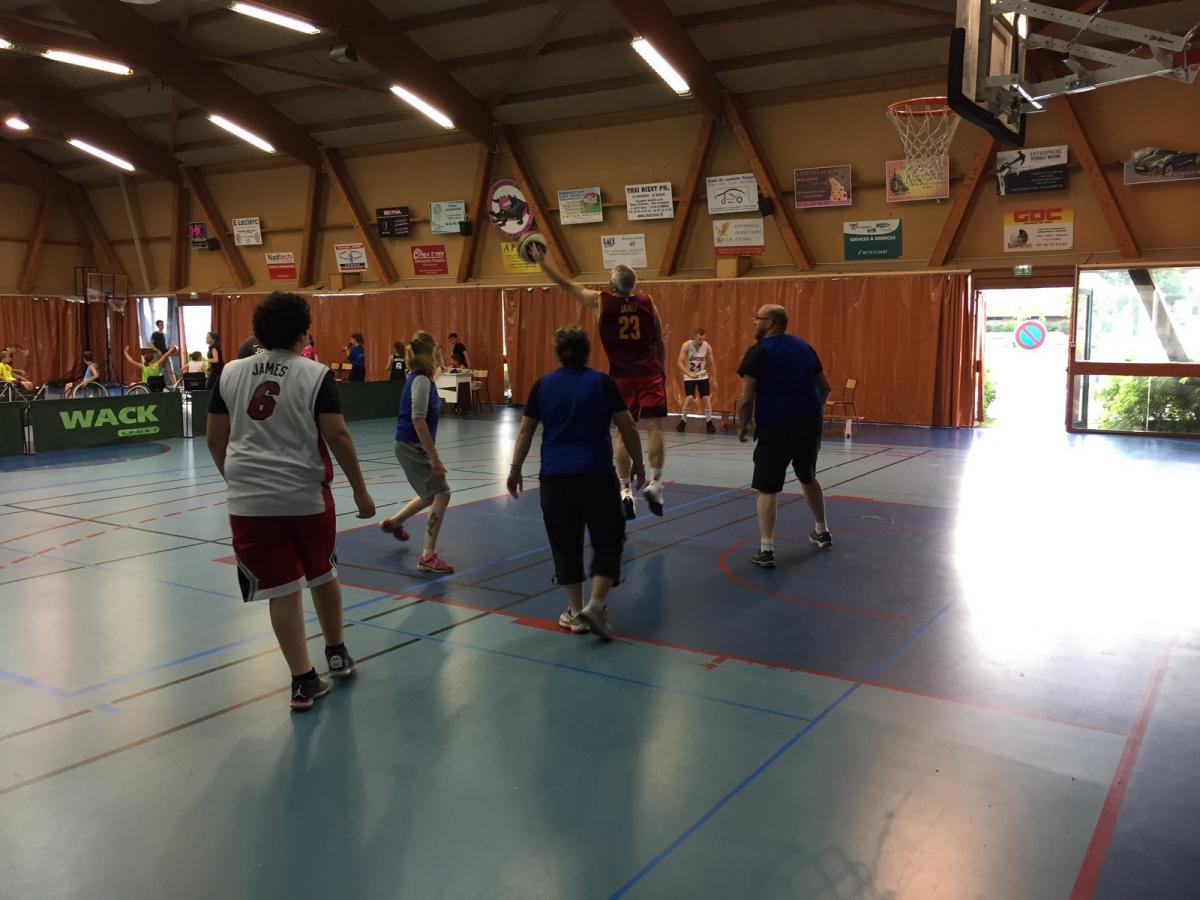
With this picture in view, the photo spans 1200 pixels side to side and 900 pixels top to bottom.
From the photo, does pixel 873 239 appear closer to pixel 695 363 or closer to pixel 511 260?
pixel 695 363

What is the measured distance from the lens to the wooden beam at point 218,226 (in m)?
27.2

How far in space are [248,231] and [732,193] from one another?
15.0 meters

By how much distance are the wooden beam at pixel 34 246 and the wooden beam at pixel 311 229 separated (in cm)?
978

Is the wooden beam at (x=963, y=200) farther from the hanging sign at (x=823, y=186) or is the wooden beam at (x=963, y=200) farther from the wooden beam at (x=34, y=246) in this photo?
the wooden beam at (x=34, y=246)

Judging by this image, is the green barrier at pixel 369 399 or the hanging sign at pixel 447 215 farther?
the hanging sign at pixel 447 215

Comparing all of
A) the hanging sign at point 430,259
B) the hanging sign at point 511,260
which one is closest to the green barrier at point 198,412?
the hanging sign at point 511,260

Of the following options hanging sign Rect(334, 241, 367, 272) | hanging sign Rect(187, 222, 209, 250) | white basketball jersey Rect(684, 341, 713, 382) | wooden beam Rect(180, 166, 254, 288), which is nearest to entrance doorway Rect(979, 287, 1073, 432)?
white basketball jersey Rect(684, 341, 713, 382)

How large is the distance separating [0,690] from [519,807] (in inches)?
115

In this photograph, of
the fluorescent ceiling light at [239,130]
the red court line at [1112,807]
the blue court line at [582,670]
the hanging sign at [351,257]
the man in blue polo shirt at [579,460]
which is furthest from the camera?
the hanging sign at [351,257]

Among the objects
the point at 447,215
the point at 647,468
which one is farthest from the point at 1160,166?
the point at 447,215

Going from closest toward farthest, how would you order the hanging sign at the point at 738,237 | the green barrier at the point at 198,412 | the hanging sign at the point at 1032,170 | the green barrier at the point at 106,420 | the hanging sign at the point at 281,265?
the green barrier at the point at 106,420 → the hanging sign at the point at 1032,170 → the green barrier at the point at 198,412 → the hanging sign at the point at 738,237 → the hanging sign at the point at 281,265

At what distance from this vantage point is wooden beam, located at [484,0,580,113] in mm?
17125

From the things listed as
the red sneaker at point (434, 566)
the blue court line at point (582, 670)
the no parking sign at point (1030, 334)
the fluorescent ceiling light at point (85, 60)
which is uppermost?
the fluorescent ceiling light at point (85, 60)

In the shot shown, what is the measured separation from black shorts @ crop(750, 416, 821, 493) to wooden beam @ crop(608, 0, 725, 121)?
1106 centimetres
